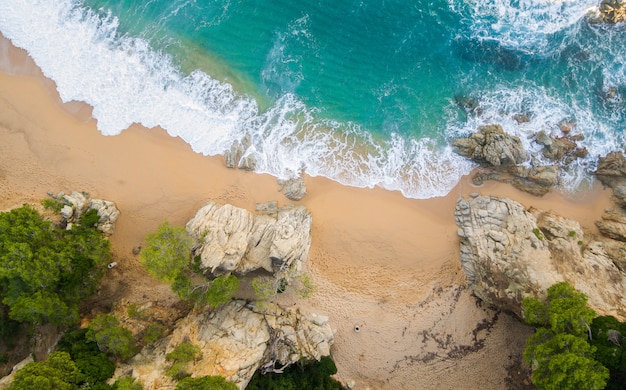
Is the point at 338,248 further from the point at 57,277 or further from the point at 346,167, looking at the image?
the point at 57,277

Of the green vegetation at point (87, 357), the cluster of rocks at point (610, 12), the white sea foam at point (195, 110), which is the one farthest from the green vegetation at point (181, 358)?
the cluster of rocks at point (610, 12)

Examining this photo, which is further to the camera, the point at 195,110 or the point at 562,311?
the point at 195,110

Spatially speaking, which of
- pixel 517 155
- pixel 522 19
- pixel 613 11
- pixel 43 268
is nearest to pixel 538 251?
pixel 517 155

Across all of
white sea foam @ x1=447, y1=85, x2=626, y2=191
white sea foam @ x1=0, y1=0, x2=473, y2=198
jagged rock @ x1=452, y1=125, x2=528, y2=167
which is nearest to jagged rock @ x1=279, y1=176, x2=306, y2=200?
white sea foam @ x1=0, y1=0, x2=473, y2=198

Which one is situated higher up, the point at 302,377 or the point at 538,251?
the point at 538,251

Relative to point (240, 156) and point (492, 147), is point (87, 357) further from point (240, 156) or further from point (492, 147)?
point (492, 147)

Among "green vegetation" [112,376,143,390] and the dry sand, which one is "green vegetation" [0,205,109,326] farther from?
"green vegetation" [112,376,143,390]
